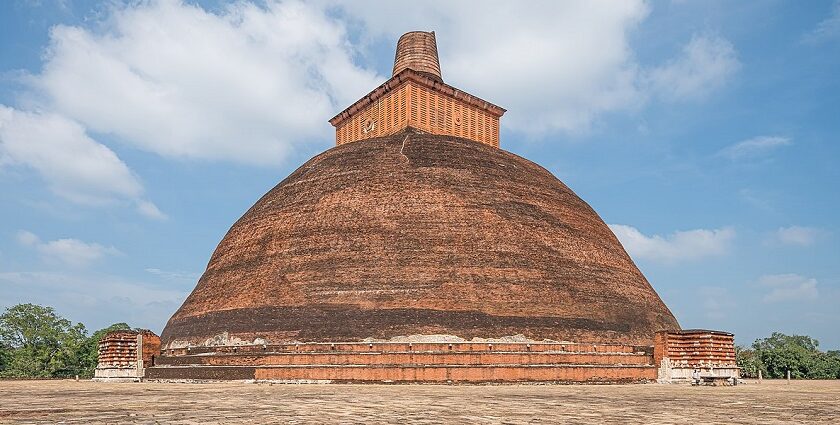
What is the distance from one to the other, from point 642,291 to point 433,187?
265 inches

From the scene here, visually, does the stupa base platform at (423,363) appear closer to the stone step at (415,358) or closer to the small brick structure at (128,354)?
the stone step at (415,358)

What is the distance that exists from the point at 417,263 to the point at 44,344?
87.8 ft

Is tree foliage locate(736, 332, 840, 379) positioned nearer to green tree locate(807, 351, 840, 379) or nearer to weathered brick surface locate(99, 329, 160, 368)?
green tree locate(807, 351, 840, 379)

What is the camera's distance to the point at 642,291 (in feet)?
66.9

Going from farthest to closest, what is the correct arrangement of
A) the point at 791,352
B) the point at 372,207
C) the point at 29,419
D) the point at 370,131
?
the point at 791,352 → the point at 370,131 → the point at 372,207 → the point at 29,419

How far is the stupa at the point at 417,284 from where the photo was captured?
1644 centimetres

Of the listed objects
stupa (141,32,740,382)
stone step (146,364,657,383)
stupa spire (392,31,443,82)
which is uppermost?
stupa spire (392,31,443,82)

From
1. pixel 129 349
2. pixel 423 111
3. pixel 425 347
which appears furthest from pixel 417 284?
pixel 129 349

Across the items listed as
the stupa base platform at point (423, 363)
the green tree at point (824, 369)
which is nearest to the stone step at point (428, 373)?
the stupa base platform at point (423, 363)

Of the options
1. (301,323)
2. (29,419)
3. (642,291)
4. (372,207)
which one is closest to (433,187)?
(372,207)

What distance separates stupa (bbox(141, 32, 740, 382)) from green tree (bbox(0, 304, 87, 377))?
17.0 meters

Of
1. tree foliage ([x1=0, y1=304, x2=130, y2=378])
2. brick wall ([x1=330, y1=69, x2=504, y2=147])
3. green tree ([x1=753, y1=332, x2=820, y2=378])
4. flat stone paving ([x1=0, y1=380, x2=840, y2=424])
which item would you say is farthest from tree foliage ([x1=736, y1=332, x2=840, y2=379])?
tree foliage ([x1=0, y1=304, x2=130, y2=378])

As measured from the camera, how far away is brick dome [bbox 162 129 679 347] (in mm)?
16906

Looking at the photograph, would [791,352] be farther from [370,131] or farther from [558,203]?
[370,131]
